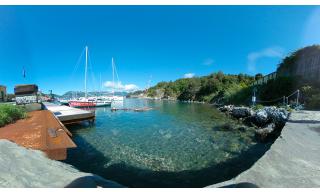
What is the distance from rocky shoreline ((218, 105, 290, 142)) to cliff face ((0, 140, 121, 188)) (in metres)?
10.8

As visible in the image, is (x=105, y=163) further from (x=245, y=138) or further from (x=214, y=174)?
(x=245, y=138)

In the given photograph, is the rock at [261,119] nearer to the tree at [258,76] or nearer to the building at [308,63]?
the building at [308,63]

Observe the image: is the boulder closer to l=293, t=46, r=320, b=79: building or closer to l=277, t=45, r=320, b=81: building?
l=277, t=45, r=320, b=81: building

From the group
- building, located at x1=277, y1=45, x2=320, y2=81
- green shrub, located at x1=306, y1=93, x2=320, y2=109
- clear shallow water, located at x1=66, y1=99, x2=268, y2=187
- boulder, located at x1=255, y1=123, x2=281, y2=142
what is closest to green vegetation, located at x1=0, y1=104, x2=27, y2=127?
clear shallow water, located at x1=66, y1=99, x2=268, y2=187

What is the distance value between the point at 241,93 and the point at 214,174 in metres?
32.8

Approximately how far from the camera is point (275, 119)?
43.3 ft

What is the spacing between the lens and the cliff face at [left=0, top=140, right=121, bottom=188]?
3.10 m

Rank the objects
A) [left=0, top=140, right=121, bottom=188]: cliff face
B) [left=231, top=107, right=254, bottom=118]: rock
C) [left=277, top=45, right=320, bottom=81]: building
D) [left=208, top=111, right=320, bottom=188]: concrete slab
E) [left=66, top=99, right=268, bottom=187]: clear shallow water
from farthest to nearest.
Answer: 1. [left=277, top=45, right=320, bottom=81]: building
2. [left=231, top=107, right=254, bottom=118]: rock
3. [left=66, top=99, right=268, bottom=187]: clear shallow water
4. [left=208, top=111, right=320, bottom=188]: concrete slab
5. [left=0, top=140, right=121, bottom=188]: cliff face

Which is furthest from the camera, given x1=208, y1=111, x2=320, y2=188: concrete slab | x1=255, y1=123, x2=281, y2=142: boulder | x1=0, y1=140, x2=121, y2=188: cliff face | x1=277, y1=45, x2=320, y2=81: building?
x1=277, y1=45, x2=320, y2=81: building

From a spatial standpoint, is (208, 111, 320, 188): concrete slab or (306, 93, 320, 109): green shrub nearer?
(208, 111, 320, 188): concrete slab

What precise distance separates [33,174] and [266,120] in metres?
15.5

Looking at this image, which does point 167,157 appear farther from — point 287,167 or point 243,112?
point 243,112

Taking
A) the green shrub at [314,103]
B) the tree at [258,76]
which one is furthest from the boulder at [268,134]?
the tree at [258,76]

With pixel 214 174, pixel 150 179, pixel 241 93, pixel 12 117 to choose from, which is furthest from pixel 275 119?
pixel 241 93
